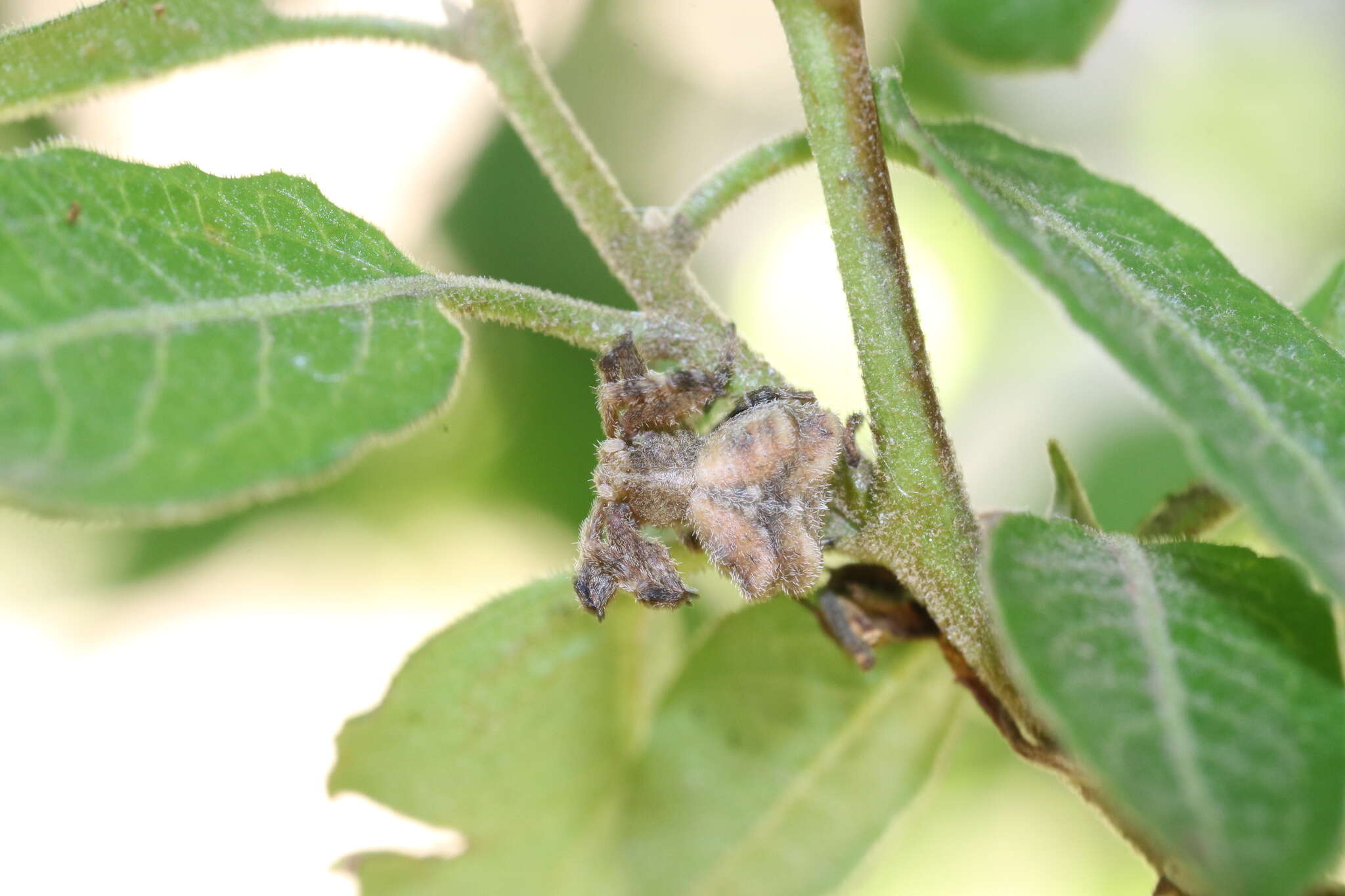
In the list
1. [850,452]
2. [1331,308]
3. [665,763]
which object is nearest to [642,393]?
[850,452]

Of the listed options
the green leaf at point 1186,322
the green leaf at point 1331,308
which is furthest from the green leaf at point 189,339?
the green leaf at point 1331,308

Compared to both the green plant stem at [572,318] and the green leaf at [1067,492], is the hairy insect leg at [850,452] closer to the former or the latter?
the green plant stem at [572,318]

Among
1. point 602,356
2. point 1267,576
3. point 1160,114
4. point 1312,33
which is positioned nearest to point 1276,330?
point 1267,576

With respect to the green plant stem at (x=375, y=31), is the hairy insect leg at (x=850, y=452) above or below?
below

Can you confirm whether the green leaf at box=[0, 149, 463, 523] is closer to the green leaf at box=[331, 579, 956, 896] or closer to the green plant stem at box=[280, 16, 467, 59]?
the green plant stem at box=[280, 16, 467, 59]

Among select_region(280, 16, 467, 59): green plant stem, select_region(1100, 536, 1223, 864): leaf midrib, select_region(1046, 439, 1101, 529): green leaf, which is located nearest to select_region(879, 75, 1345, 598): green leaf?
select_region(1100, 536, 1223, 864): leaf midrib

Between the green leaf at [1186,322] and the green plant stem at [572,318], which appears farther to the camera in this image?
the green plant stem at [572,318]

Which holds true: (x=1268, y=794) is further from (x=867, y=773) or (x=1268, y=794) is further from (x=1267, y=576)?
(x=867, y=773)
